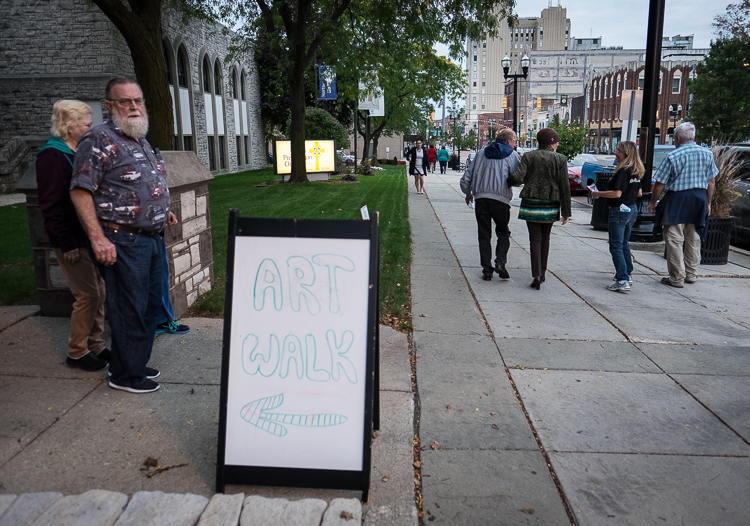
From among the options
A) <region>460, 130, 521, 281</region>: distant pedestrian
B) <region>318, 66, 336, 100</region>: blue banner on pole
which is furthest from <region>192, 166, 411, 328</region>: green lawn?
<region>318, 66, 336, 100</region>: blue banner on pole

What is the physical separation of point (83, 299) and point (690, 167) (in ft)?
23.1

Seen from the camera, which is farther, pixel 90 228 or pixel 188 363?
pixel 188 363

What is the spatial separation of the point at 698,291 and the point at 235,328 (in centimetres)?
668

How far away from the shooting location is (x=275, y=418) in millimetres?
2979

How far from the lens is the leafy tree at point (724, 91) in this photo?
37125 millimetres

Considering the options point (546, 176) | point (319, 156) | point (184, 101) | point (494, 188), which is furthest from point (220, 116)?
point (546, 176)

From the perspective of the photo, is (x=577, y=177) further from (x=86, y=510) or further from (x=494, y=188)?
(x=86, y=510)

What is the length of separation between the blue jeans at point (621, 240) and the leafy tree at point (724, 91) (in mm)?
34604

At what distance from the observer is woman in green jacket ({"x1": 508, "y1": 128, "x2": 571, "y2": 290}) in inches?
294

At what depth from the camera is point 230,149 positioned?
1467 inches

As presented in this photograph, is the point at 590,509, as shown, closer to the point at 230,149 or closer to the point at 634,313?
the point at 634,313

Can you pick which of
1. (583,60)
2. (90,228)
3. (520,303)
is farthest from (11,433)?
(583,60)

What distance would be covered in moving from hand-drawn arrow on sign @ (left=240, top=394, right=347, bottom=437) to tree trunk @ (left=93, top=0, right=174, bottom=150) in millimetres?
8529

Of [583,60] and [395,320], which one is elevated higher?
[583,60]
